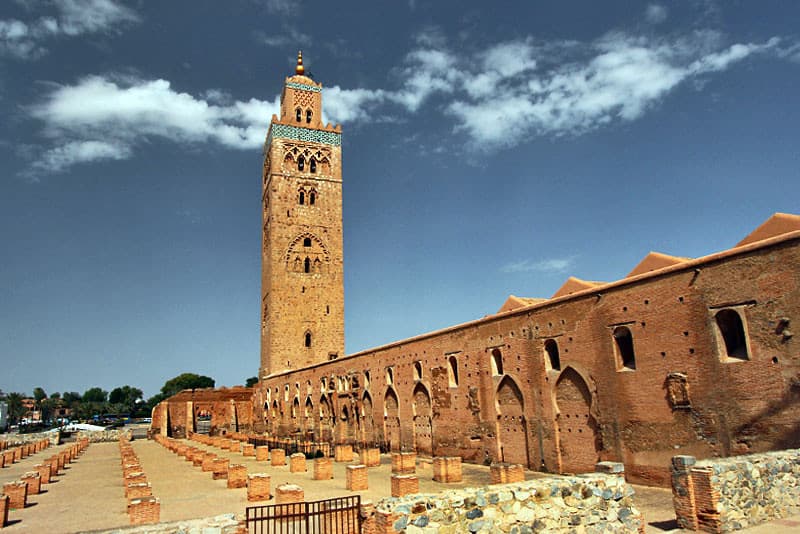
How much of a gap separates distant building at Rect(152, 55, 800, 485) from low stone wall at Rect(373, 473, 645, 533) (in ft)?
12.2

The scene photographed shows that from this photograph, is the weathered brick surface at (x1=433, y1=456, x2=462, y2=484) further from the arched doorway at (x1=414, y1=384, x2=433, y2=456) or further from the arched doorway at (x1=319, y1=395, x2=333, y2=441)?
the arched doorway at (x1=319, y1=395, x2=333, y2=441)

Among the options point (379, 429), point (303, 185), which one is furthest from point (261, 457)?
point (303, 185)

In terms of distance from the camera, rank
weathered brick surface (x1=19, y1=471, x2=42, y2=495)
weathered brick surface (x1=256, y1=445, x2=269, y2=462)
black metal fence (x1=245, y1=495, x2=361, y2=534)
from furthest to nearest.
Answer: weathered brick surface (x1=256, y1=445, x2=269, y2=462), weathered brick surface (x1=19, y1=471, x2=42, y2=495), black metal fence (x1=245, y1=495, x2=361, y2=534)

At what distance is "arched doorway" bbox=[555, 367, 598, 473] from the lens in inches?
495

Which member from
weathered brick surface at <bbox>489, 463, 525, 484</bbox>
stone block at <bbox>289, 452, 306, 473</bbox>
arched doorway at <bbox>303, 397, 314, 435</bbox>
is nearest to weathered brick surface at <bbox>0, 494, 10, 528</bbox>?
stone block at <bbox>289, 452, 306, 473</bbox>

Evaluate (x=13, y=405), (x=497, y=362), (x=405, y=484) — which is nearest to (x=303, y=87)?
(x=497, y=362)

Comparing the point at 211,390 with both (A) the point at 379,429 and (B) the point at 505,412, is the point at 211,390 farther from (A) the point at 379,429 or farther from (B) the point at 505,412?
(B) the point at 505,412

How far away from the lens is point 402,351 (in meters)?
20.9

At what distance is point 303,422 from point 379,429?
945cm

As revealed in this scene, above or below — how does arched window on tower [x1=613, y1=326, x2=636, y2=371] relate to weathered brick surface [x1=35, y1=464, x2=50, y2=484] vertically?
above

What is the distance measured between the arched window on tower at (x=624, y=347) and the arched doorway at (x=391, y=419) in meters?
10.4

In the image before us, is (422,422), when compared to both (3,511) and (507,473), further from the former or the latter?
(3,511)

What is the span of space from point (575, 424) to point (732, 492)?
225 inches

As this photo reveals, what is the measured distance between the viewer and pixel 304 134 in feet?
128
